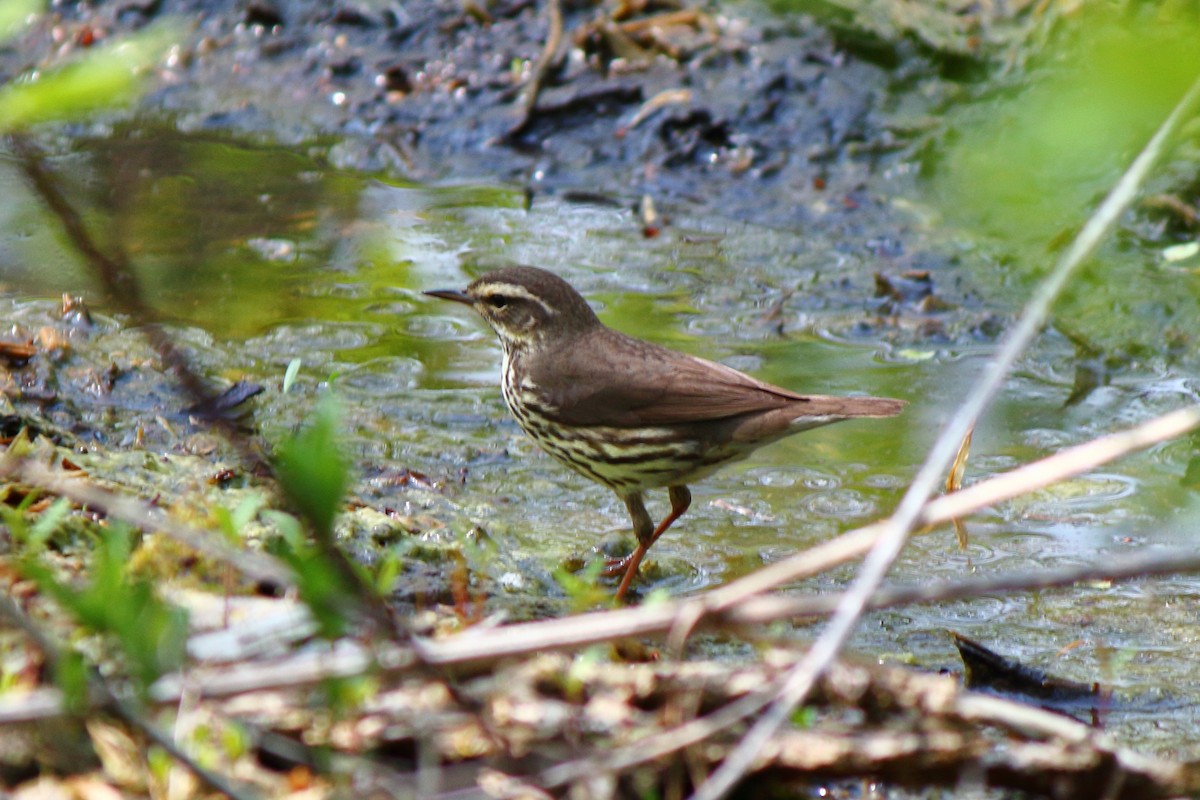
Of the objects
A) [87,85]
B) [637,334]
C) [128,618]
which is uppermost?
[87,85]

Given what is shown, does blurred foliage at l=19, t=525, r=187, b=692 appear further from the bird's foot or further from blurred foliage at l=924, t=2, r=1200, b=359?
the bird's foot

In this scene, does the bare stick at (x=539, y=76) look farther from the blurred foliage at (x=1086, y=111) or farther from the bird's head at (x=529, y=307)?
the blurred foliage at (x=1086, y=111)

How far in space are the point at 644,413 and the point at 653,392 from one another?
107 mm

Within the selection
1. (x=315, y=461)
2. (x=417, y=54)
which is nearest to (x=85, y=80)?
(x=315, y=461)

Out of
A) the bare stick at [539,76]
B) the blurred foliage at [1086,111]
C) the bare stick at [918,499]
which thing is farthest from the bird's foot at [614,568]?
the bare stick at [539,76]

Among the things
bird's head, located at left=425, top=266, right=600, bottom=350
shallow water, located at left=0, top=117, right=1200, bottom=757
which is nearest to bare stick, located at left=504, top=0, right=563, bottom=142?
shallow water, located at left=0, top=117, right=1200, bottom=757

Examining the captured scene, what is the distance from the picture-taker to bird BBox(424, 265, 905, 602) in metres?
5.49

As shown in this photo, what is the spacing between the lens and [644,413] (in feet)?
18.5

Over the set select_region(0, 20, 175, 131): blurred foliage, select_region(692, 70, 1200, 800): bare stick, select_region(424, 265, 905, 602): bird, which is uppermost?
select_region(0, 20, 175, 131): blurred foliage

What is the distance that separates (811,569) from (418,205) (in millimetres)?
7649

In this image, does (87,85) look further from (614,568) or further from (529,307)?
(529,307)

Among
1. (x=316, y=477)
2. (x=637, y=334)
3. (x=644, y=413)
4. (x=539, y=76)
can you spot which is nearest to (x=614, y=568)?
(x=644, y=413)

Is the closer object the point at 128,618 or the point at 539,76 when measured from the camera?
the point at 128,618

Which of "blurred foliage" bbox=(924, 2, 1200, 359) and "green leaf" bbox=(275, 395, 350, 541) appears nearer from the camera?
"blurred foliage" bbox=(924, 2, 1200, 359)
